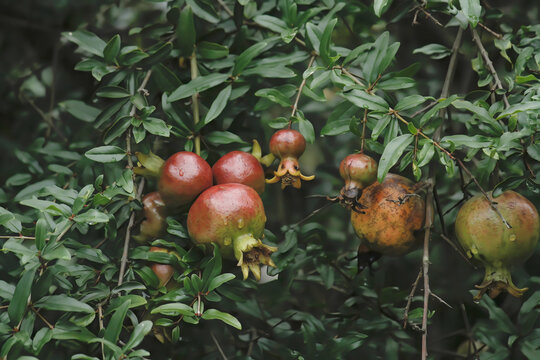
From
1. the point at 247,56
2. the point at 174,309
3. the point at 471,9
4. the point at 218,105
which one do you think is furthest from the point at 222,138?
the point at 471,9

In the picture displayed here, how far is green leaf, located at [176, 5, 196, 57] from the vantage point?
3.76 feet

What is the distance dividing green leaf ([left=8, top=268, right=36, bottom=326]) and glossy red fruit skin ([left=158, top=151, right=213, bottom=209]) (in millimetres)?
255

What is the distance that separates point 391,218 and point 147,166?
17.2 inches

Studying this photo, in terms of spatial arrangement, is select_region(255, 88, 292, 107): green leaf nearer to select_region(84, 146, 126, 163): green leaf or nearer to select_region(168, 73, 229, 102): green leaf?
select_region(168, 73, 229, 102): green leaf

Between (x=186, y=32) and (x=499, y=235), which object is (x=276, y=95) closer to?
(x=186, y=32)

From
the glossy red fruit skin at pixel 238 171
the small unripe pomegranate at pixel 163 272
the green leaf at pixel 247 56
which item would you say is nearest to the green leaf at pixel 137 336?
the small unripe pomegranate at pixel 163 272

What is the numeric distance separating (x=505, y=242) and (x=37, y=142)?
3.32 ft

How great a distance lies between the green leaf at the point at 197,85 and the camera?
3.62 ft

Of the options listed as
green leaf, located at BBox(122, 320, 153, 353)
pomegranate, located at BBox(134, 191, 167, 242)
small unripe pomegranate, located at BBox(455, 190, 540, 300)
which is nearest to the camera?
green leaf, located at BBox(122, 320, 153, 353)

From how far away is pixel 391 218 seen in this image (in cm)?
98

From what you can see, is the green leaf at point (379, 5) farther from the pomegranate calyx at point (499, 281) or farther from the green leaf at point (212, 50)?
the pomegranate calyx at point (499, 281)

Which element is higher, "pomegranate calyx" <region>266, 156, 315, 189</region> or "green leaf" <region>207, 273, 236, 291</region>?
"pomegranate calyx" <region>266, 156, 315, 189</region>

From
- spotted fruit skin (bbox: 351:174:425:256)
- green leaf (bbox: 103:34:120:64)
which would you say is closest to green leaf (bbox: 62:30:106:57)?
green leaf (bbox: 103:34:120:64)

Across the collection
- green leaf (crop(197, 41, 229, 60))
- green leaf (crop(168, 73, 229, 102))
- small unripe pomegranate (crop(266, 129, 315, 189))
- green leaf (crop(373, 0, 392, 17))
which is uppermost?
green leaf (crop(373, 0, 392, 17))
